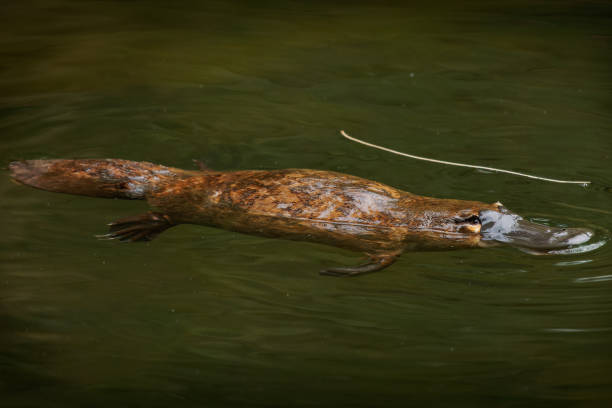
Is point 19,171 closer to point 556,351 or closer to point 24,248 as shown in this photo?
point 24,248

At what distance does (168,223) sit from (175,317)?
78 cm

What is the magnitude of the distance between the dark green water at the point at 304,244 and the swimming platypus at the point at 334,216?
13 centimetres

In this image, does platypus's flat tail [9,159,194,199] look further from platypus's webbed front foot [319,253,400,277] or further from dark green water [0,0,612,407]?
platypus's webbed front foot [319,253,400,277]

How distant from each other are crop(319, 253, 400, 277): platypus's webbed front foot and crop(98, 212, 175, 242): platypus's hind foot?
3.39ft

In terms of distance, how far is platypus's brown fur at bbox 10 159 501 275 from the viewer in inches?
148

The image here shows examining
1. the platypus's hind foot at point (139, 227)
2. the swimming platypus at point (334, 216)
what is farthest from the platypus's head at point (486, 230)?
the platypus's hind foot at point (139, 227)

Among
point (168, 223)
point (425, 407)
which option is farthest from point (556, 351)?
point (168, 223)

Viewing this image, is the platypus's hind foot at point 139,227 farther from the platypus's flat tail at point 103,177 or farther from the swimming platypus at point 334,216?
the platypus's flat tail at point 103,177

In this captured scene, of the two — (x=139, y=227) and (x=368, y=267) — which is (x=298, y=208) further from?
(x=139, y=227)

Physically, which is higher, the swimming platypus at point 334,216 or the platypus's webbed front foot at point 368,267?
the swimming platypus at point 334,216

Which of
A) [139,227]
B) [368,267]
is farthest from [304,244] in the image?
[139,227]

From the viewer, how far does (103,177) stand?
4352mm

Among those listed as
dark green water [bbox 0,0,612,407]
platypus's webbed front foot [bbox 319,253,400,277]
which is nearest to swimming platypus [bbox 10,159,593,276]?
platypus's webbed front foot [bbox 319,253,400,277]

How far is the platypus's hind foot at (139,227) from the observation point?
13.4 feet
